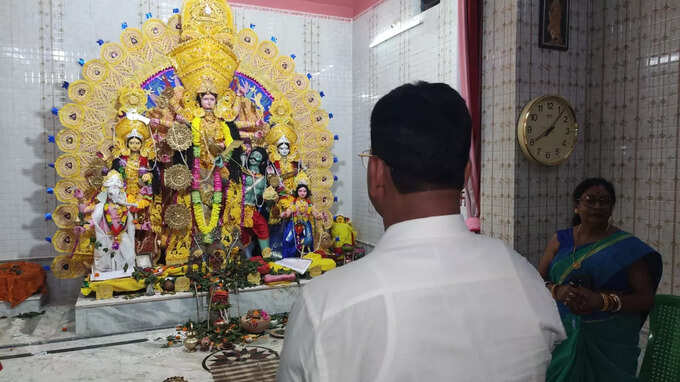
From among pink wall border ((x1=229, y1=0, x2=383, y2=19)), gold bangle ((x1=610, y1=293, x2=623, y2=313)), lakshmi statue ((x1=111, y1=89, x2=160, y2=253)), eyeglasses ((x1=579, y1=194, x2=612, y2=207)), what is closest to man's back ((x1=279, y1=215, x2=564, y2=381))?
gold bangle ((x1=610, y1=293, x2=623, y2=313))

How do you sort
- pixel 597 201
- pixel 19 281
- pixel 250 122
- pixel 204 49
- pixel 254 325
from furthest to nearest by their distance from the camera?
pixel 250 122 → pixel 204 49 → pixel 19 281 → pixel 254 325 → pixel 597 201

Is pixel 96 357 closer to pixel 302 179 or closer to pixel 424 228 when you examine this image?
pixel 302 179

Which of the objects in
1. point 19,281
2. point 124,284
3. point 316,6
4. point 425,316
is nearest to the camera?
point 425,316

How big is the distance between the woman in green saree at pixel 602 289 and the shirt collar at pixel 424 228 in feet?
5.57

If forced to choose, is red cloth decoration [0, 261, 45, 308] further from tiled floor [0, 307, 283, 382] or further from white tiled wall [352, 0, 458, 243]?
white tiled wall [352, 0, 458, 243]

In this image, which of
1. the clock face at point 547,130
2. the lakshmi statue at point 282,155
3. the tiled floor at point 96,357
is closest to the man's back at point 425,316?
the clock face at point 547,130

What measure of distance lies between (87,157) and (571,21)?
5.62 metres

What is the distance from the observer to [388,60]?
7.32 meters

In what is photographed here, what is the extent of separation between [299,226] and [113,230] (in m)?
2.37

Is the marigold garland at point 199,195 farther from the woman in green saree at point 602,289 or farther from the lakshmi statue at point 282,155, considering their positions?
the woman in green saree at point 602,289

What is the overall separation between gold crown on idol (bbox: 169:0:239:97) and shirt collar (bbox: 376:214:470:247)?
6.05m

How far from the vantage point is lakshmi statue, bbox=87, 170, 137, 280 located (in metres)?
5.34

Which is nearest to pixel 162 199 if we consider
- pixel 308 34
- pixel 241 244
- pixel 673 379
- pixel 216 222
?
pixel 216 222

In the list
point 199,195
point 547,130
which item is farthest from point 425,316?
point 199,195
